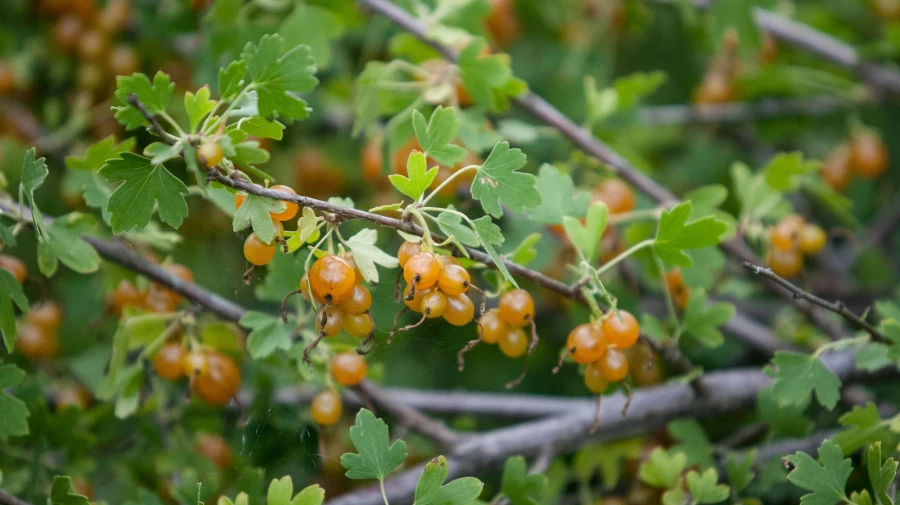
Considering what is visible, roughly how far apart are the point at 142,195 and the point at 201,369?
1.11 ft

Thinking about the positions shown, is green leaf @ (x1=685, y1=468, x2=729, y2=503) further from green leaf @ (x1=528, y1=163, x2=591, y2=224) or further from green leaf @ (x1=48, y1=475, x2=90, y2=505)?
green leaf @ (x1=48, y1=475, x2=90, y2=505)

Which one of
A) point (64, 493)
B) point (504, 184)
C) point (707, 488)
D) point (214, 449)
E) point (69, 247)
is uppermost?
point (504, 184)

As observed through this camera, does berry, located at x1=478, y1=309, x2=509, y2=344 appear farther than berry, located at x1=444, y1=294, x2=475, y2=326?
Yes

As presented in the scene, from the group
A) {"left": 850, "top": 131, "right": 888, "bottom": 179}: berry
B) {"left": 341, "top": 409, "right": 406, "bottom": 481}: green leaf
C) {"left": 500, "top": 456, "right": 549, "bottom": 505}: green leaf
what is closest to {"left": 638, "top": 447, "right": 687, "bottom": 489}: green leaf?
{"left": 500, "top": 456, "right": 549, "bottom": 505}: green leaf

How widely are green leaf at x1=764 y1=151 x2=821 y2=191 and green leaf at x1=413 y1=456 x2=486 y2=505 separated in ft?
2.55

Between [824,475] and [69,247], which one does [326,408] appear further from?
[824,475]

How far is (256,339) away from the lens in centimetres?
101

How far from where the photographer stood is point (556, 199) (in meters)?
1.06

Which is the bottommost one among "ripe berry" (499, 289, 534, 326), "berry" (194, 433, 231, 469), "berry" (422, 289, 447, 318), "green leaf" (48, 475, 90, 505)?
"berry" (194, 433, 231, 469)

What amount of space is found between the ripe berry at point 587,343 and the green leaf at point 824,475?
0.89ft

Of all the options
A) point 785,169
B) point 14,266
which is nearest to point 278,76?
point 14,266

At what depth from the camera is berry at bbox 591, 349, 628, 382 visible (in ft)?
3.23

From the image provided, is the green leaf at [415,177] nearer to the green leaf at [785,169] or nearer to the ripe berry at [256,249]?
the ripe berry at [256,249]

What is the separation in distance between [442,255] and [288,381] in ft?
1.88
